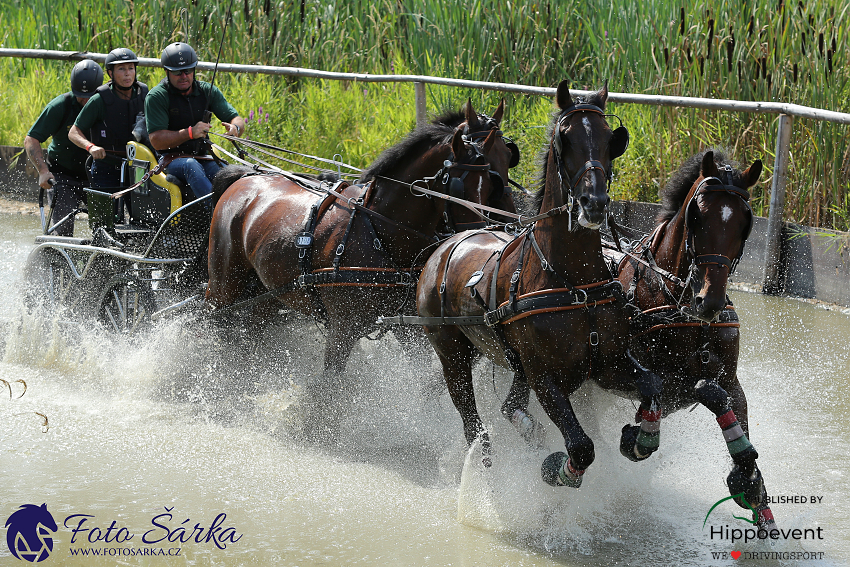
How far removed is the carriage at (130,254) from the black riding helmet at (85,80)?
0.90 meters

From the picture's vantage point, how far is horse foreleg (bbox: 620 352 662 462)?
3.80 m

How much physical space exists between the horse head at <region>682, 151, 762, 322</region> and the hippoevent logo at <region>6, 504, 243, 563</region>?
2.20 meters

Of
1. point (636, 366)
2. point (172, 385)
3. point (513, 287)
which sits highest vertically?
point (513, 287)

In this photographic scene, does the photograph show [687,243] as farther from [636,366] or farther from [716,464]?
[716,464]

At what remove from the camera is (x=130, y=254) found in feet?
20.9

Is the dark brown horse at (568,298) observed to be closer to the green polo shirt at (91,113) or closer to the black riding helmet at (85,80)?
the green polo shirt at (91,113)

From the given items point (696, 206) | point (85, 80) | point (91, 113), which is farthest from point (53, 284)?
point (696, 206)

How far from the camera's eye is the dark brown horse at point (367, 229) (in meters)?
4.95

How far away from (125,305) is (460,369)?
9.82ft

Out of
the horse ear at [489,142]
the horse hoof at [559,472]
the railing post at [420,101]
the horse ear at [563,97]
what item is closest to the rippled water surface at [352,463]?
the horse hoof at [559,472]

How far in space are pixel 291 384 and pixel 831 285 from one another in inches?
167

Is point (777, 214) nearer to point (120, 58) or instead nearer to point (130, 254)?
point (130, 254)

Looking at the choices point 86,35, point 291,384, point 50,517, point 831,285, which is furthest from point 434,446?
point 86,35

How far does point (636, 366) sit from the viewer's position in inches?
154
